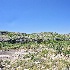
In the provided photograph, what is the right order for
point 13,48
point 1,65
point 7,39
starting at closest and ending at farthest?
point 1,65 < point 13,48 < point 7,39

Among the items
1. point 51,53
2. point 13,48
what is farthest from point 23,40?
point 51,53

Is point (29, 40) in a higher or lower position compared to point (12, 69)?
higher

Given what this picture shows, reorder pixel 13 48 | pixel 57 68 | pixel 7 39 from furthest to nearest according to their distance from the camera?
1. pixel 7 39
2. pixel 13 48
3. pixel 57 68

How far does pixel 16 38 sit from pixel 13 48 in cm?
1278

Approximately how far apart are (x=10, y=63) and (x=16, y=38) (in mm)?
31025

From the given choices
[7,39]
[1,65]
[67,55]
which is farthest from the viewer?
[7,39]

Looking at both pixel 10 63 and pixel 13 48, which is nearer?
pixel 10 63

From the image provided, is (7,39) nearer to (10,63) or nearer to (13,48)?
(13,48)

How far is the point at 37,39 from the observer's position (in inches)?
2542

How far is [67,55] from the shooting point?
39156 mm

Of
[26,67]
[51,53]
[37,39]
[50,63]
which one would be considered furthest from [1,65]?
[37,39]

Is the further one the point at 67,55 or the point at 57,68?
the point at 67,55

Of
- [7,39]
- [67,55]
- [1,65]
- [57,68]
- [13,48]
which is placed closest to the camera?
[57,68]

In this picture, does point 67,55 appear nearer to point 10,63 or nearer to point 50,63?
point 50,63
